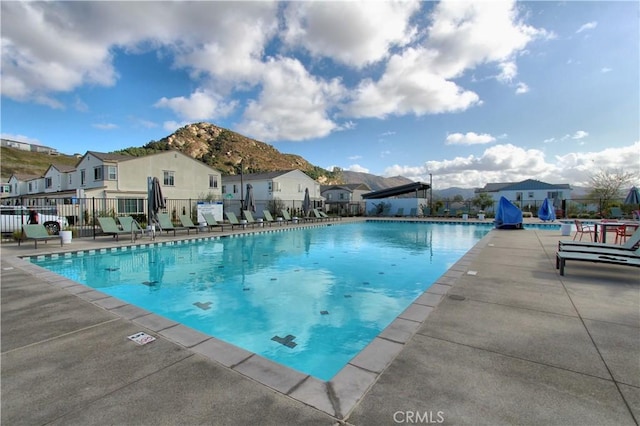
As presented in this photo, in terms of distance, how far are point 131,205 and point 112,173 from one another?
2.58m

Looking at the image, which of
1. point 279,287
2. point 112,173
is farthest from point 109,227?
point 112,173

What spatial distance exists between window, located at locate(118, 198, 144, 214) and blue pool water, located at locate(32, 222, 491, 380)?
1285cm

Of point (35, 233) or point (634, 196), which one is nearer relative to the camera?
point (35, 233)

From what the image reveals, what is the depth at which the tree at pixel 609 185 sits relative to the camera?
25.0 metres

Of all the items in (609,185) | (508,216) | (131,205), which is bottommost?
(508,216)

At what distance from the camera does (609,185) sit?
2589cm

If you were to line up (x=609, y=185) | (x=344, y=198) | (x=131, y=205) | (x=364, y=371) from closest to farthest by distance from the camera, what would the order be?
1. (x=364, y=371)
2. (x=131, y=205)
3. (x=609, y=185)
4. (x=344, y=198)

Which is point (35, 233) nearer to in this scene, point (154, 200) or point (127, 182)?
point (154, 200)

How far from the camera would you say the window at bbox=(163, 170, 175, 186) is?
23.4 meters

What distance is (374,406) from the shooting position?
183cm

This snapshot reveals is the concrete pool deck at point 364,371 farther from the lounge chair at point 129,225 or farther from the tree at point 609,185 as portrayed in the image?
the tree at point 609,185

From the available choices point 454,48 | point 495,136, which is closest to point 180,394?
point 454,48

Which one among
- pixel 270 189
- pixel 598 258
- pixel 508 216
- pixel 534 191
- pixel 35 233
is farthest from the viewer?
pixel 534 191

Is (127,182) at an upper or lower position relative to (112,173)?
lower
